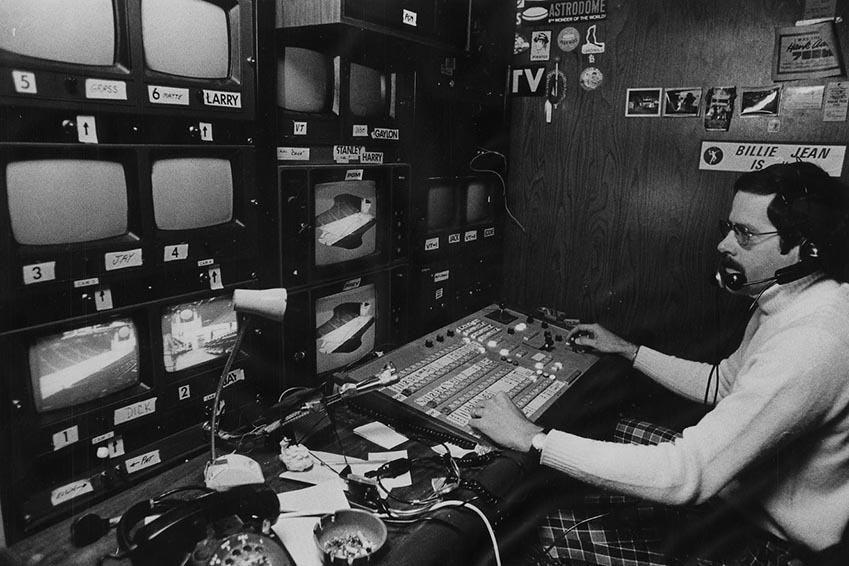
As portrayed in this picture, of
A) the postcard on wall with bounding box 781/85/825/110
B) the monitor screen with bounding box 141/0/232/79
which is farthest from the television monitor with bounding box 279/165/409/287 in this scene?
the postcard on wall with bounding box 781/85/825/110

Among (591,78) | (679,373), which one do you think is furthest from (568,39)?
(679,373)

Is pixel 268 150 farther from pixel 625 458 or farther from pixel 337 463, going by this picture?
pixel 625 458

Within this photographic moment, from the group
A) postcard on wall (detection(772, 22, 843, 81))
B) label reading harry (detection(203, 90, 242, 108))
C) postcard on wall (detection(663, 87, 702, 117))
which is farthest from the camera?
postcard on wall (detection(663, 87, 702, 117))

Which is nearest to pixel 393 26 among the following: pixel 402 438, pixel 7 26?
pixel 7 26

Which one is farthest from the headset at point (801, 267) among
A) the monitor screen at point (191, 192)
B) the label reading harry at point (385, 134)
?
the monitor screen at point (191, 192)

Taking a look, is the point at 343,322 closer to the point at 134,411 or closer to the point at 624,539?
the point at 134,411

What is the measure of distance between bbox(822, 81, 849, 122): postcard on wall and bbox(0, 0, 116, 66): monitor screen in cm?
232

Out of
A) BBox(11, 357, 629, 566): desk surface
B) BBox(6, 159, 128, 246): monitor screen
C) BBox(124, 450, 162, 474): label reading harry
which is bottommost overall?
BBox(11, 357, 629, 566): desk surface

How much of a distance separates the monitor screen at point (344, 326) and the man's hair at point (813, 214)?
1234mm

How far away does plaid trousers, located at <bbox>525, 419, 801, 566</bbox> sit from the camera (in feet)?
4.91

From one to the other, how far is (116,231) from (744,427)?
1422mm

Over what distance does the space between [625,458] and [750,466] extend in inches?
10.8

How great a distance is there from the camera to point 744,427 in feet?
4.20

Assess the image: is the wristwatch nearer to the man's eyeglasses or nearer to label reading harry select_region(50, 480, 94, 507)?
the man's eyeglasses
